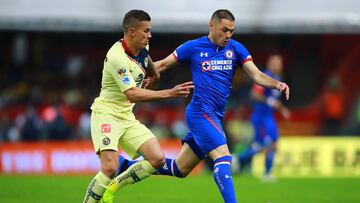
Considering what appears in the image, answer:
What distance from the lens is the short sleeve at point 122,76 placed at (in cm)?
1012

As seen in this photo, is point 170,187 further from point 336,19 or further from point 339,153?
point 336,19

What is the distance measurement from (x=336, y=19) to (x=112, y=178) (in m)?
17.6

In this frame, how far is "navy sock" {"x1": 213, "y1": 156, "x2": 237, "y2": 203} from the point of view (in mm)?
10188

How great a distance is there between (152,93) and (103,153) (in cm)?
98

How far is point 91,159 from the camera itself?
76.5 ft

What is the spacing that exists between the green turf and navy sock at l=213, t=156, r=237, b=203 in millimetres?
2332

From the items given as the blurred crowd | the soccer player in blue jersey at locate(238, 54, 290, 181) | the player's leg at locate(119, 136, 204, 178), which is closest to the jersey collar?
the player's leg at locate(119, 136, 204, 178)

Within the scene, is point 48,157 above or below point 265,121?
below

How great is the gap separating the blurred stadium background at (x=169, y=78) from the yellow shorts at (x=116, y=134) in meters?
10.3

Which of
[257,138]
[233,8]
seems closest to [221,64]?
[257,138]

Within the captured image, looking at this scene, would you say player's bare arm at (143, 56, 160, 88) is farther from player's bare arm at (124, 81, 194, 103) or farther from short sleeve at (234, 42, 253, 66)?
short sleeve at (234, 42, 253, 66)

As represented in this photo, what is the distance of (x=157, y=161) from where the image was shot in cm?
1061

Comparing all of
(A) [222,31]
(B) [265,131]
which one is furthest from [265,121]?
(A) [222,31]

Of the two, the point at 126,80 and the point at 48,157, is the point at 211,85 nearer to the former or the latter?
the point at 126,80
